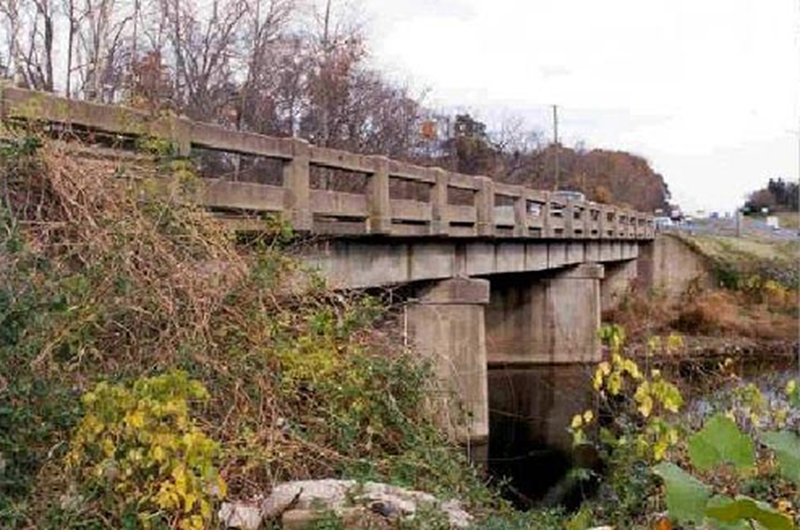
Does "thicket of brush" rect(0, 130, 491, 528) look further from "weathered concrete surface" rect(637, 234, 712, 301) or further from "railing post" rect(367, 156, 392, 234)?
"weathered concrete surface" rect(637, 234, 712, 301)

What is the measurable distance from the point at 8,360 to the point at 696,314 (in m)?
33.4

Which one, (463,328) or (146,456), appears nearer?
(146,456)

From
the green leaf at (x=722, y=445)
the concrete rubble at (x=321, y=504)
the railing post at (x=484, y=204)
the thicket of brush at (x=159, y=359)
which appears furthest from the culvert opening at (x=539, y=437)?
the green leaf at (x=722, y=445)

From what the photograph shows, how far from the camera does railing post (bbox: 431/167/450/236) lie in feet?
51.9

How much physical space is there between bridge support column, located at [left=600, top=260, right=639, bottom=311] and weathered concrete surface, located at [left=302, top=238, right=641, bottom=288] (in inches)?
466

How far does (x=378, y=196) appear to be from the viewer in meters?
13.2

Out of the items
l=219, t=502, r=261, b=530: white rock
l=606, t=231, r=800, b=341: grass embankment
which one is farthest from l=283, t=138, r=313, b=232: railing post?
l=606, t=231, r=800, b=341: grass embankment

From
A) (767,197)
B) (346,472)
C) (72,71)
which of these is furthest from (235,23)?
(767,197)

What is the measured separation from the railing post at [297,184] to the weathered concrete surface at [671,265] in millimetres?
34517

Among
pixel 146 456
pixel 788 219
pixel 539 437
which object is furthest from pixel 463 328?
pixel 788 219

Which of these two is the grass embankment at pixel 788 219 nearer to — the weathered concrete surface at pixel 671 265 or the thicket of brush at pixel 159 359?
the weathered concrete surface at pixel 671 265

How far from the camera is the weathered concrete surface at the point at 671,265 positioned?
44.1 meters

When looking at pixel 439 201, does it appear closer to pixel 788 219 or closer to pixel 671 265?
pixel 671 265

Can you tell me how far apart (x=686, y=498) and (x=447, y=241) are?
16059 mm
